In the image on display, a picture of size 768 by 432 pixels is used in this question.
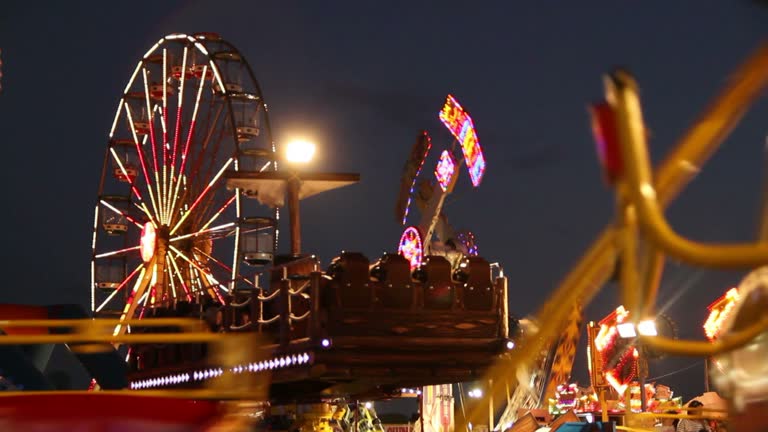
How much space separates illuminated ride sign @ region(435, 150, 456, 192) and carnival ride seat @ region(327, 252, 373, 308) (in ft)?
31.5

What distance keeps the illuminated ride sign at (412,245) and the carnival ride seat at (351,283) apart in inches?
331

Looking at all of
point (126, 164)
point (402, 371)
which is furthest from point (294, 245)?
point (126, 164)

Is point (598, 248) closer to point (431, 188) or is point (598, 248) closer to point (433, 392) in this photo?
point (433, 392)

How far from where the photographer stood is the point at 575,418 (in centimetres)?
1739

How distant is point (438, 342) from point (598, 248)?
43.4 feet

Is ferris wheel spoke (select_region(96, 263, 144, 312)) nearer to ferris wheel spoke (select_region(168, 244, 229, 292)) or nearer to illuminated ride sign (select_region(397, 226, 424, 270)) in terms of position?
ferris wheel spoke (select_region(168, 244, 229, 292))

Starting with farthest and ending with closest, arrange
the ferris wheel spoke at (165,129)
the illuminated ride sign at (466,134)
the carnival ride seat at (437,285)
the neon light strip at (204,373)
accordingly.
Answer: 1. the ferris wheel spoke at (165,129)
2. the illuminated ride sign at (466,134)
3. the carnival ride seat at (437,285)
4. the neon light strip at (204,373)

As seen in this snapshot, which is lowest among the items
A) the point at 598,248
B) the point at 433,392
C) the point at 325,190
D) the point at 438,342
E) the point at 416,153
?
the point at 433,392

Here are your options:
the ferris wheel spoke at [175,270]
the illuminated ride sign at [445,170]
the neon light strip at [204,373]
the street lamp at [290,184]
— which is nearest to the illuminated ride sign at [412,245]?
the illuminated ride sign at [445,170]

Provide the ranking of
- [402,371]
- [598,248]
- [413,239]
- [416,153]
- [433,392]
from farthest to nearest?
[416,153]
[413,239]
[433,392]
[402,371]
[598,248]

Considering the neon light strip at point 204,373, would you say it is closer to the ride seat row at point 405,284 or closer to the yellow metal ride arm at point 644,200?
the ride seat row at point 405,284

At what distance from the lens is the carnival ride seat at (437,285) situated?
16.2 meters

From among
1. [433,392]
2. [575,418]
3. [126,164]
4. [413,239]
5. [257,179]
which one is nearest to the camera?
[575,418]

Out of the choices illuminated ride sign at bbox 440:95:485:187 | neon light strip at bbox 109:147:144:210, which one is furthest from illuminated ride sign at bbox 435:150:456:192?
neon light strip at bbox 109:147:144:210
